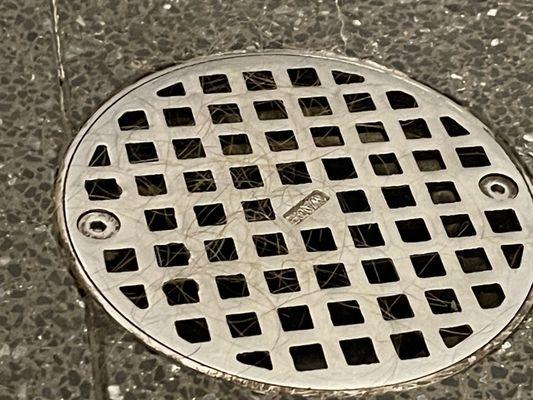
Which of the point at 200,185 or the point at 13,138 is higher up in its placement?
the point at 13,138

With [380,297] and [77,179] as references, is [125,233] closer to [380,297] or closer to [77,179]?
[77,179]

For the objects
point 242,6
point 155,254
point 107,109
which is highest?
point 242,6

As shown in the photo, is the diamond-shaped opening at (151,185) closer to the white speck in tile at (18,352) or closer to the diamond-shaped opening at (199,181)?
the diamond-shaped opening at (199,181)

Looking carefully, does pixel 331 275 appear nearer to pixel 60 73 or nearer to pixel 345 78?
pixel 345 78

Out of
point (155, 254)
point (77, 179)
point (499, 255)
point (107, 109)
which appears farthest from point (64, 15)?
point (499, 255)

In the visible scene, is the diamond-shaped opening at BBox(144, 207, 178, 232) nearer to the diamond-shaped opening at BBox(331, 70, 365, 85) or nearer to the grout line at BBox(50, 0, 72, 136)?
the grout line at BBox(50, 0, 72, 136)

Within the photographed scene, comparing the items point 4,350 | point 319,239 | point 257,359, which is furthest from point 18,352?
point 319,239

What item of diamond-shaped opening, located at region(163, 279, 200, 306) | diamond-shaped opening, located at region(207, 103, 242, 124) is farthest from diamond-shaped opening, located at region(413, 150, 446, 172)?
diamond-shaped opening, located at region(163, 279, 200, 306)
